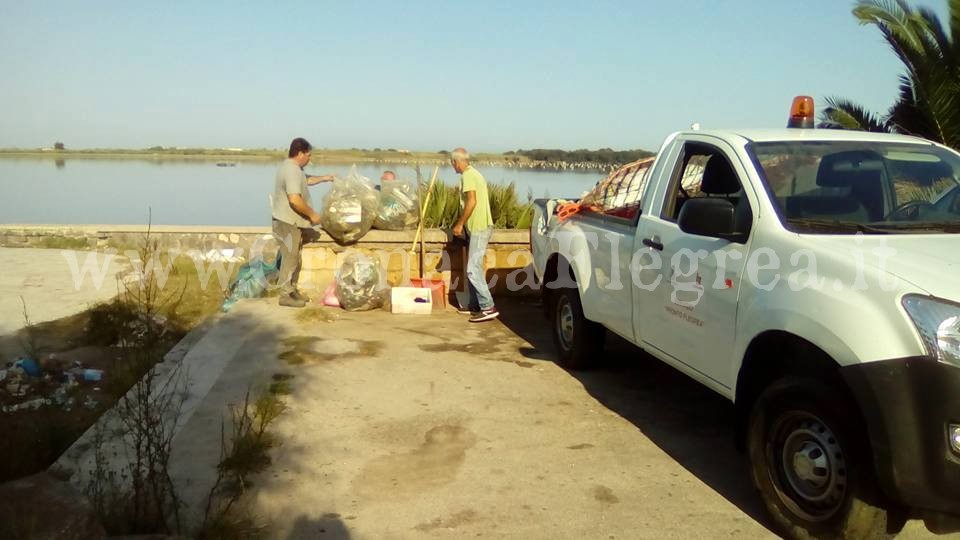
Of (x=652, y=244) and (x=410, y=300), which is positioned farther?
(x=410, y=300)

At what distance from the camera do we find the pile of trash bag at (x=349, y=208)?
369 inches

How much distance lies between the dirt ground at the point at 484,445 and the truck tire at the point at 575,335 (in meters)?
0.14

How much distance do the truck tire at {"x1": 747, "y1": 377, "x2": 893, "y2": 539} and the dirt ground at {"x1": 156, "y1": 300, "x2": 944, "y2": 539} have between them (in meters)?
0.27

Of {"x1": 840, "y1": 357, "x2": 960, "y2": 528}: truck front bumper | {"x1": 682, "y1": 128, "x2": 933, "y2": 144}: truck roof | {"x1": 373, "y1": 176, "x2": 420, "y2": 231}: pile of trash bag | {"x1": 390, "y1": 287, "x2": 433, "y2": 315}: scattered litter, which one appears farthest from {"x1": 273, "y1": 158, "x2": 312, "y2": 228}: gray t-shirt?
{"x1": 840, "y1": 357, "x2": 960, "y2": 528}: truck front bumper

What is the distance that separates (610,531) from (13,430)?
332 centimetres

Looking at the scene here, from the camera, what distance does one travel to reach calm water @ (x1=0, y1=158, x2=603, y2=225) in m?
12.0

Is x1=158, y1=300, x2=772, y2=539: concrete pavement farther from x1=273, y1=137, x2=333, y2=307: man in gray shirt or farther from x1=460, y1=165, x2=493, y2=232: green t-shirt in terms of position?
x1=460, y1=165, x2=493, y2=232: green t-shirt

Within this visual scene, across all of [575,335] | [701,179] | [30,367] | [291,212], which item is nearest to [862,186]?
[701,179]

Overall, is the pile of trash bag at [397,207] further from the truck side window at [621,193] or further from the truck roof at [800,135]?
the truck roof at [800,135]

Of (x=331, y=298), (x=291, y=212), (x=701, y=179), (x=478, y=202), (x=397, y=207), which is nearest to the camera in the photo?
(x=701, y=179)

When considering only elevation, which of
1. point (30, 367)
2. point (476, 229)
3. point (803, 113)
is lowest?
point (30, 367)

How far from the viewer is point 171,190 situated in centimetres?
3256

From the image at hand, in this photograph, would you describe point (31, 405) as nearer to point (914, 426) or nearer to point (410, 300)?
point (410, 300)

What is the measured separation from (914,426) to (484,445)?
8.67 feet
